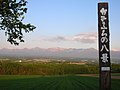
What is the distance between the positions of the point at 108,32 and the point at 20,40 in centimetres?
525

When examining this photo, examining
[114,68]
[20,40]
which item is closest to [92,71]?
[114,68]

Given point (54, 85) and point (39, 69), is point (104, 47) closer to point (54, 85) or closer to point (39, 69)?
point (54, 85)

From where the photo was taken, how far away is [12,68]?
79.3 m

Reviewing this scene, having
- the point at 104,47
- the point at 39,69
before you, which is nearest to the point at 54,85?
the point at 104,47

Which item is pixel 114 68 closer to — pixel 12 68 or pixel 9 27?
pixel 12 68

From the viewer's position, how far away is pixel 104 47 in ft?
29.8

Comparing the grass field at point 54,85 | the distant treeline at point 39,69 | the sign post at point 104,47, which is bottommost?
the grass field at point 54,85

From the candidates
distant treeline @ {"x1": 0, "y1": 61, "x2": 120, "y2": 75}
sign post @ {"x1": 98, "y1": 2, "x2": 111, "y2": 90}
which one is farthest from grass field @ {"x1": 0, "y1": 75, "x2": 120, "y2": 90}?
distant treeline @ {"x1": 0, "y1": 61, "x2": 120, "y2": 75}

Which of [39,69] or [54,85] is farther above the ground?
[39,69]

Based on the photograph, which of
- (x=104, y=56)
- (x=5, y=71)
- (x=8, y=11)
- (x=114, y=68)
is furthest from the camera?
(x=114, y=68)

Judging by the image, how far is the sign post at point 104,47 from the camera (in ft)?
29.6

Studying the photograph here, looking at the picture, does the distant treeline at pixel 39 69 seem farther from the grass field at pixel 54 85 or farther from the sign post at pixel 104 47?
the sign post at pixel 104 47

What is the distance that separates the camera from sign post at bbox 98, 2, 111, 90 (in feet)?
29.6

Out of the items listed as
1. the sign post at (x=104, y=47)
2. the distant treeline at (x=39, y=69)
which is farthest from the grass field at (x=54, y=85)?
the distant treeline at (x=39, y=69)
